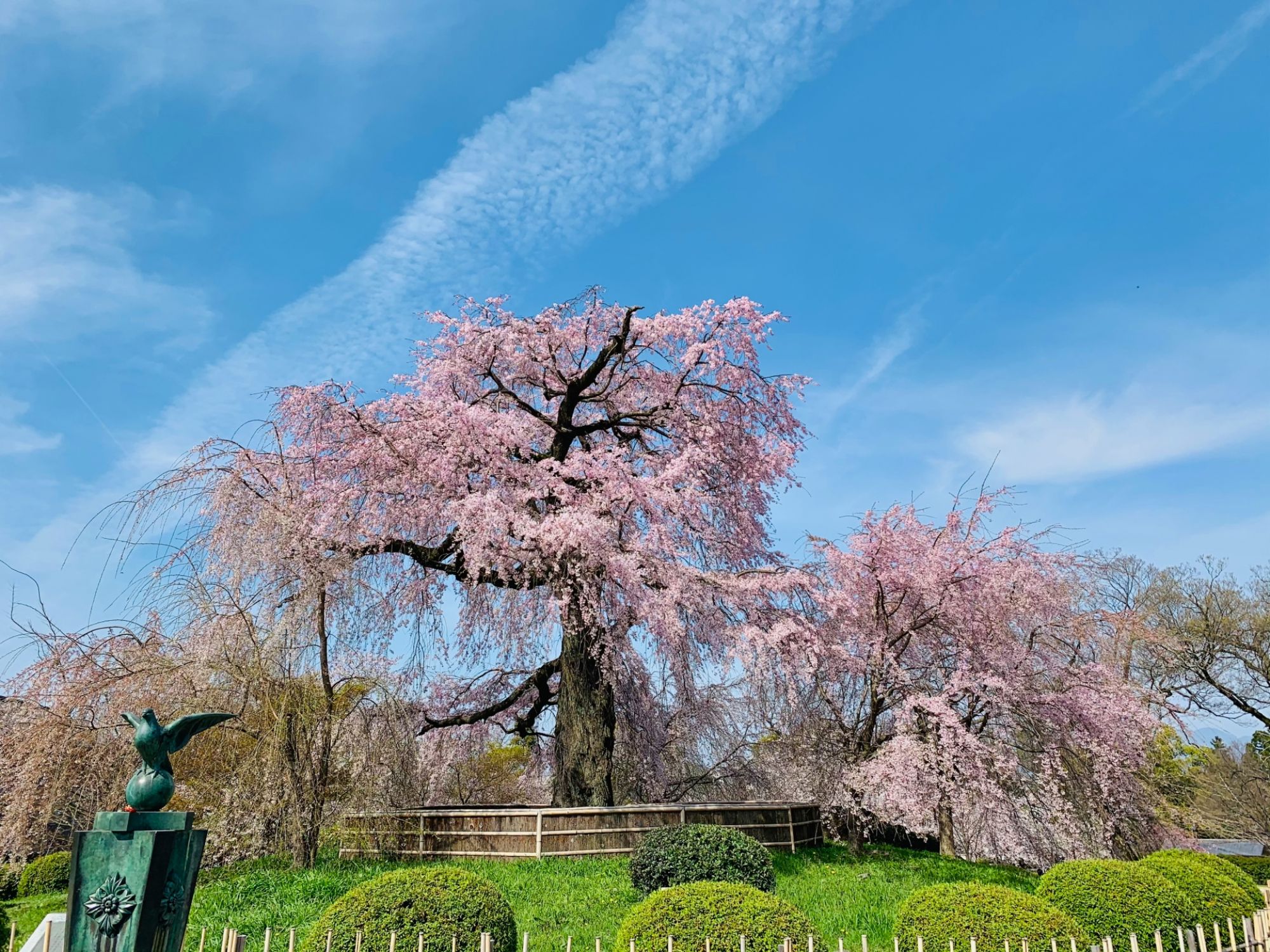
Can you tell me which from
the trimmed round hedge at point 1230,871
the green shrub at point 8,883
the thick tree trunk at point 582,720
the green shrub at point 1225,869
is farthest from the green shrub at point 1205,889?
the green shrub at point 8,883

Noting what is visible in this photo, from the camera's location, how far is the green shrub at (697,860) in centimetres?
1009

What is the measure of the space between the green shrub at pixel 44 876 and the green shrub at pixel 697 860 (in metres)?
11.7

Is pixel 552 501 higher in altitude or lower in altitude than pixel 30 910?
higher

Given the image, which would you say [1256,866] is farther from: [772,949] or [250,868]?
[250,868]

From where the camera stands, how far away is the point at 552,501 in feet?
49.0

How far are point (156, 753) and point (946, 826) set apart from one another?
48.9ft

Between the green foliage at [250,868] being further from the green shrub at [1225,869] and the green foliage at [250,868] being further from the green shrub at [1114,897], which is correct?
the green shrub at [1225,869]

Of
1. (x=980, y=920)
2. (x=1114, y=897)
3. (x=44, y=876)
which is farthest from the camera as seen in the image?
(x=44, y=876)

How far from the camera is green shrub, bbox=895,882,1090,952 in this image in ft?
23.4

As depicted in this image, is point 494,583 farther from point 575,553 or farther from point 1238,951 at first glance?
point 1238,951

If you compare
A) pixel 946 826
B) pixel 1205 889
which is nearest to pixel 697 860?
pixel 1205 889

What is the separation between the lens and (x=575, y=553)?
13828mm

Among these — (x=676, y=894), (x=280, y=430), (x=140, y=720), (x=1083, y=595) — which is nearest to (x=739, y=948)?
(x=676, y=894)

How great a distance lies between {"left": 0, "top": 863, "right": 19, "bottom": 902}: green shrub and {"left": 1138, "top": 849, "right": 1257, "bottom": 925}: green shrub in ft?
47.4
